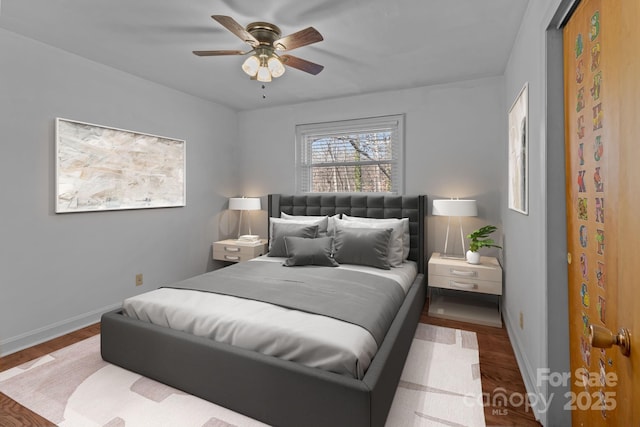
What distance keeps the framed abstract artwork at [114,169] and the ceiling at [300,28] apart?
2.26 feet

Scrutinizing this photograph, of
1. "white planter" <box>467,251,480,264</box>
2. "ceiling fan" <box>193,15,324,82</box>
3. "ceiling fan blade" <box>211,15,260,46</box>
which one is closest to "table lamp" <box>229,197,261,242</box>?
"ceiling fan" <box>193,15,324,82</box>

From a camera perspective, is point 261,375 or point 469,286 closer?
point 261,375

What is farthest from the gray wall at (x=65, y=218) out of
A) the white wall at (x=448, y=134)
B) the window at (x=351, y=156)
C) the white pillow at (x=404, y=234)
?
the white pillow at (x=404, y=234)

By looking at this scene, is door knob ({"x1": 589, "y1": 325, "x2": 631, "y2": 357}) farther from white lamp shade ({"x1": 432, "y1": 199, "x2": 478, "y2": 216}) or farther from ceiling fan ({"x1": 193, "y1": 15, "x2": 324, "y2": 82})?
white lamp shade ({"x1": 432, "y1": 199, "x2": 478, "y2": 216})

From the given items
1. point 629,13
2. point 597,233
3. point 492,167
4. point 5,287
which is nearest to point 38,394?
point 5,287

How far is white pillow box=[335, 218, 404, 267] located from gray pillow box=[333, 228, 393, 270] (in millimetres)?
109

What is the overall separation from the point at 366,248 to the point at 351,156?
153 centimetres

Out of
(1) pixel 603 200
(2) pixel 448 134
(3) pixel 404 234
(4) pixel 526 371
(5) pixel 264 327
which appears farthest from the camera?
(2) pixel 448 134

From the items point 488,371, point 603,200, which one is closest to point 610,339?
point 603,200

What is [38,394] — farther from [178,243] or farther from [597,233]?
[597,233]

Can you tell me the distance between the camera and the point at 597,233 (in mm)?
1152

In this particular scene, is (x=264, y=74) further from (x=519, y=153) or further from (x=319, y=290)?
(x=519, y=153)

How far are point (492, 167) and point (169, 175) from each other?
3.73 metres

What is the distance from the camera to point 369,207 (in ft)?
12.5
